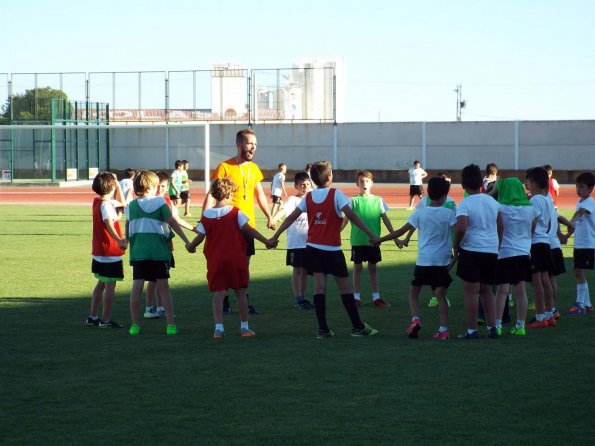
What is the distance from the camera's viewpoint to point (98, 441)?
5.77 m

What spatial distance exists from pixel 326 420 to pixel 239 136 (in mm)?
4977

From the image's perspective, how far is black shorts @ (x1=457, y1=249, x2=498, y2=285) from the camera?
9039 millimetres

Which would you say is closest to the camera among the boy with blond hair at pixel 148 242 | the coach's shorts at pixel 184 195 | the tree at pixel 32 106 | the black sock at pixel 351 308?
the black sock at pixel 351 308

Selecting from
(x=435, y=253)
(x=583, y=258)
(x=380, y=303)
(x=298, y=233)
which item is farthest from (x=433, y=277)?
(x=298, y=233)

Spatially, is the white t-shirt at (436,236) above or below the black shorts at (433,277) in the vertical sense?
above

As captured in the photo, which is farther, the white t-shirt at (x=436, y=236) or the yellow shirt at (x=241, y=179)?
the yellow shirt at (x=241, y=179)

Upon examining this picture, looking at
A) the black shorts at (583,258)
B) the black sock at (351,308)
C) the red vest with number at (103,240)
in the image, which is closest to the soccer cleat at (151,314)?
the red vest with number at (103,240)

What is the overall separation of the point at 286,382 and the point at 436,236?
2.52 m

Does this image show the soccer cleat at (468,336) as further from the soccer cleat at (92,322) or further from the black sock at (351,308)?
the soccer cleat at (92,322)

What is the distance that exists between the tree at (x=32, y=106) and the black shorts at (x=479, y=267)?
1933 inches

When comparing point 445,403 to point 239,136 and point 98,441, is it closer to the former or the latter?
point 98,441

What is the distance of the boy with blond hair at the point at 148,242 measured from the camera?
959 cm

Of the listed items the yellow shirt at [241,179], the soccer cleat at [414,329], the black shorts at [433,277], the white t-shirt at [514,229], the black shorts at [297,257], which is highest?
the yellow shirt at [241,179]

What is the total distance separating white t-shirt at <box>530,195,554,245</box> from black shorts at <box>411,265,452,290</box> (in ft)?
4.50
